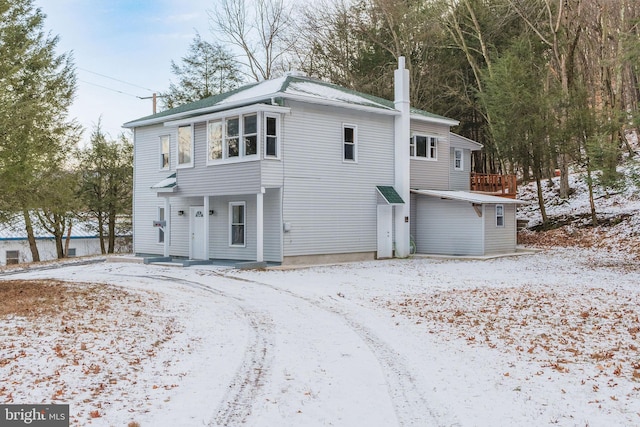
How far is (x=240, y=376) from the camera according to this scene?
6.85m

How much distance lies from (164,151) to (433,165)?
12398 millimetres

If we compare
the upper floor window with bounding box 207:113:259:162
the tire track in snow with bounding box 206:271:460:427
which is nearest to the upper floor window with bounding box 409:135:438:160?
the upper floor window with bounding box 207:113:259:162

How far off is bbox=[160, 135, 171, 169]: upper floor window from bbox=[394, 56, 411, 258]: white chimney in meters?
9.95

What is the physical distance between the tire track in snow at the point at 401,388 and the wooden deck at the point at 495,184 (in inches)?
807

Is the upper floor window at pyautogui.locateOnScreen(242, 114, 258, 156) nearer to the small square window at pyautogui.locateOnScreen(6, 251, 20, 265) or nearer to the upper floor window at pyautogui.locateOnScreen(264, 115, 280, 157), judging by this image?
the upper floor window at pyautogui.locateOnScreen(264, 115, 280, 157)

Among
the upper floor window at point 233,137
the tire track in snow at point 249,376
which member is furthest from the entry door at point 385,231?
the tire track in snow at point 249,376

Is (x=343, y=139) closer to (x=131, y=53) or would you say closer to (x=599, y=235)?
(x=131, y=53)

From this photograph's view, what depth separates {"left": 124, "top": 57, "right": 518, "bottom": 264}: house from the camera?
20359 mm

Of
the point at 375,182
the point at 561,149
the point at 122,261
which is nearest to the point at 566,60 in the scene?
the point at 561,149

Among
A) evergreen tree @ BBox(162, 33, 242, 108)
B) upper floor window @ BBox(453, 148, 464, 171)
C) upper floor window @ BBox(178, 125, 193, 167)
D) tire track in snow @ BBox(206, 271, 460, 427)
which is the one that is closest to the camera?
tire track in snow @ BBox(206, 271, 460, 427)

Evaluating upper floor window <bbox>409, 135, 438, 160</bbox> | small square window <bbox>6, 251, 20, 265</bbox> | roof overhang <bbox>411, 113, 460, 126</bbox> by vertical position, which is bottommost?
small square window <bbox>6, 251, 20, 265</bbox>

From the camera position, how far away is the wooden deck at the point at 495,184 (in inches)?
1131

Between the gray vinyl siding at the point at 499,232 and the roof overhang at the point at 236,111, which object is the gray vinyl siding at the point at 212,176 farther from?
the gray vinyl siding at the point at 499,232

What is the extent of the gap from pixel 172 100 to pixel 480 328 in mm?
33316
